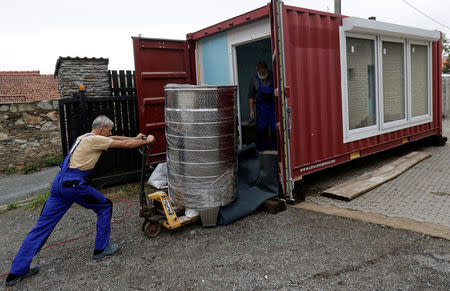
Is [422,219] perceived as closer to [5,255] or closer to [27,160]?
[5,255]

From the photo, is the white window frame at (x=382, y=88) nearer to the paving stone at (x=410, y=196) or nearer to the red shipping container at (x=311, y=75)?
the red shipping container at (x=311, y=75)

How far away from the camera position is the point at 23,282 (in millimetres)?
3514

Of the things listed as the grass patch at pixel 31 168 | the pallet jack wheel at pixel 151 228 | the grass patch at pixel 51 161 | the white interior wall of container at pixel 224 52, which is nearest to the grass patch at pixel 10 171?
the grass patch at pixel 31 168

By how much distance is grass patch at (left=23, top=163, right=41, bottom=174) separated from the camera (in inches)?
354

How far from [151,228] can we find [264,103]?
341cm

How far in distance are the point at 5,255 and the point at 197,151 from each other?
2507mm

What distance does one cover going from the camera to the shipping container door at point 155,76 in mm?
6332

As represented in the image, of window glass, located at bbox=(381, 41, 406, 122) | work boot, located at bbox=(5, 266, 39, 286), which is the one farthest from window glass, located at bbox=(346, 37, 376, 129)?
work boot, located at bbox=(5, 266, 39, 286)

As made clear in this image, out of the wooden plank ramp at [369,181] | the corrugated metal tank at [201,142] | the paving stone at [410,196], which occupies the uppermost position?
the corrugated metal tank at [201,142]

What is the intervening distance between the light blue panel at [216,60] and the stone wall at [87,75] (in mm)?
2211

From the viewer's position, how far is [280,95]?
16.4ft

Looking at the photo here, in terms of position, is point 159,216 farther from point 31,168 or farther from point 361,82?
point 31,168

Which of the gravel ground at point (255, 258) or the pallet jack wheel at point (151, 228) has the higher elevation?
the pallet jack wheel at point (151, 228)

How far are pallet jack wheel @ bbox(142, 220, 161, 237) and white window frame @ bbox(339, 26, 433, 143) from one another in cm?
355
